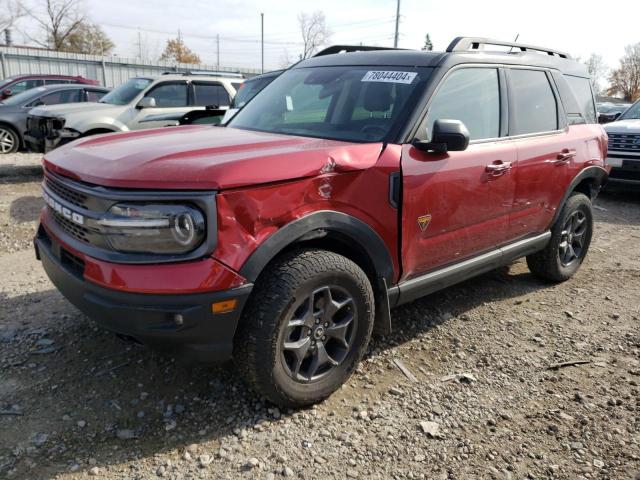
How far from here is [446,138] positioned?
2.89 meters

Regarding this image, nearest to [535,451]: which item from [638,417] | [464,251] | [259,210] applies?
[638,417]

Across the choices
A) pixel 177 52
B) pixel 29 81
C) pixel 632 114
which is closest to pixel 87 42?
Result: pixel 177 52

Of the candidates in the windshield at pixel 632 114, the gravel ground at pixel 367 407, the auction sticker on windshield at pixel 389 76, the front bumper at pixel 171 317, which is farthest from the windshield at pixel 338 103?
the windshield at pixel 632 114

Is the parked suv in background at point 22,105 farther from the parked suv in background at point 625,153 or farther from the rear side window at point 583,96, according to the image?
the parked suv in background at point 625,153

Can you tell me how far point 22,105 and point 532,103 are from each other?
10.2 meters

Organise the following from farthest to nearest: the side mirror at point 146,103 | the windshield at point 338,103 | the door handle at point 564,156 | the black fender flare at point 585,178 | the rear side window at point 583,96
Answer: the side mirror at point 146,103 → the rear side window at point 583,96 → the black fender flare at point 585,178 → the door handle at point 564,156 → the windshield at point 338,103

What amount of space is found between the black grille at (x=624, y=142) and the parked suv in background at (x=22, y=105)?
10.4 meters

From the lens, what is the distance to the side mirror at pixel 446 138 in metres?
2.87

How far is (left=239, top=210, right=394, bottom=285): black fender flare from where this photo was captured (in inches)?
91.8

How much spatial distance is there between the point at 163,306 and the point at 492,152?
237cm

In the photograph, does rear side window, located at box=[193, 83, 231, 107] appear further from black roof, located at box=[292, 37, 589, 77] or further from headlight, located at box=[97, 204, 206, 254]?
headlight, located at box=[97, 204, 206, 254]

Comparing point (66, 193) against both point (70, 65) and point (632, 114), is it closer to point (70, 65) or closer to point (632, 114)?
point (632, 114)

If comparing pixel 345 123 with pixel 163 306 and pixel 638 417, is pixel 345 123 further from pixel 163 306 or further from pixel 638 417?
pixel 638 417

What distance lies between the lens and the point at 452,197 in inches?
125
